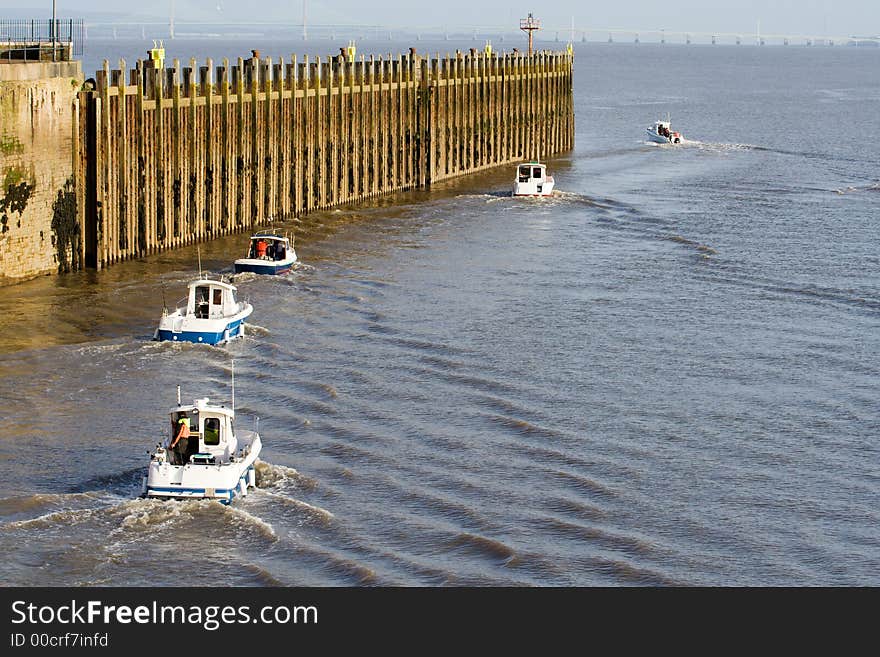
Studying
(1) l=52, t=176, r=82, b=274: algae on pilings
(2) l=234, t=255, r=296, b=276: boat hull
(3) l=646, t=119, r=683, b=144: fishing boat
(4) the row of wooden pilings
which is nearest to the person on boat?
(1) l=52, t=176, r=82, b=274: algae on pilings

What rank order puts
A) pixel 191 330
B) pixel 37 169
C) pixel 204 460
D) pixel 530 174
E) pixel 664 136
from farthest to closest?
pixel 664 136 → pixel 530 174 → pixel 37 169 → pixel 191 330 → pixel 204 460

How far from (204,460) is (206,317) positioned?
1448 cm

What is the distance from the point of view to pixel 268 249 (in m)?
57.4

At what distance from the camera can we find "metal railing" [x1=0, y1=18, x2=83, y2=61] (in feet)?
177

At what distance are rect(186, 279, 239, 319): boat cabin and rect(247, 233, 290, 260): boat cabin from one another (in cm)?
956

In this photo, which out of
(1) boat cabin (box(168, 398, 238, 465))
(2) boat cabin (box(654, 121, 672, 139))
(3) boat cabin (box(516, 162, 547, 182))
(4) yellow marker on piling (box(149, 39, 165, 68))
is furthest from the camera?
(2) boat cabin (box(654, 121, 672, 139))

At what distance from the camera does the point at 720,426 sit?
3909 cm

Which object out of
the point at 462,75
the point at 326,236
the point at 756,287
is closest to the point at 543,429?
the point at 756,287

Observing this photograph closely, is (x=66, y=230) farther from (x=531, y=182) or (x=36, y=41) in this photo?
(x=531, y=182)

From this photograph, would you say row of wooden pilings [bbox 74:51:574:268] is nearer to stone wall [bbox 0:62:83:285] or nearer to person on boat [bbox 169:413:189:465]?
stone wall [bbox 0:62:83:285]

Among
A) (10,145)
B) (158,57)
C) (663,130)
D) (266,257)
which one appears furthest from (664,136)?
(10,145)

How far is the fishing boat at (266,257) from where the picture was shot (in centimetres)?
5656

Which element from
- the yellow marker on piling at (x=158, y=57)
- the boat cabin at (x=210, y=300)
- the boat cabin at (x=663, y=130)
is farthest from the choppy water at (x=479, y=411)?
the boat cabin at (x=663, y=130)

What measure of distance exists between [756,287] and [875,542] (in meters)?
26.6
